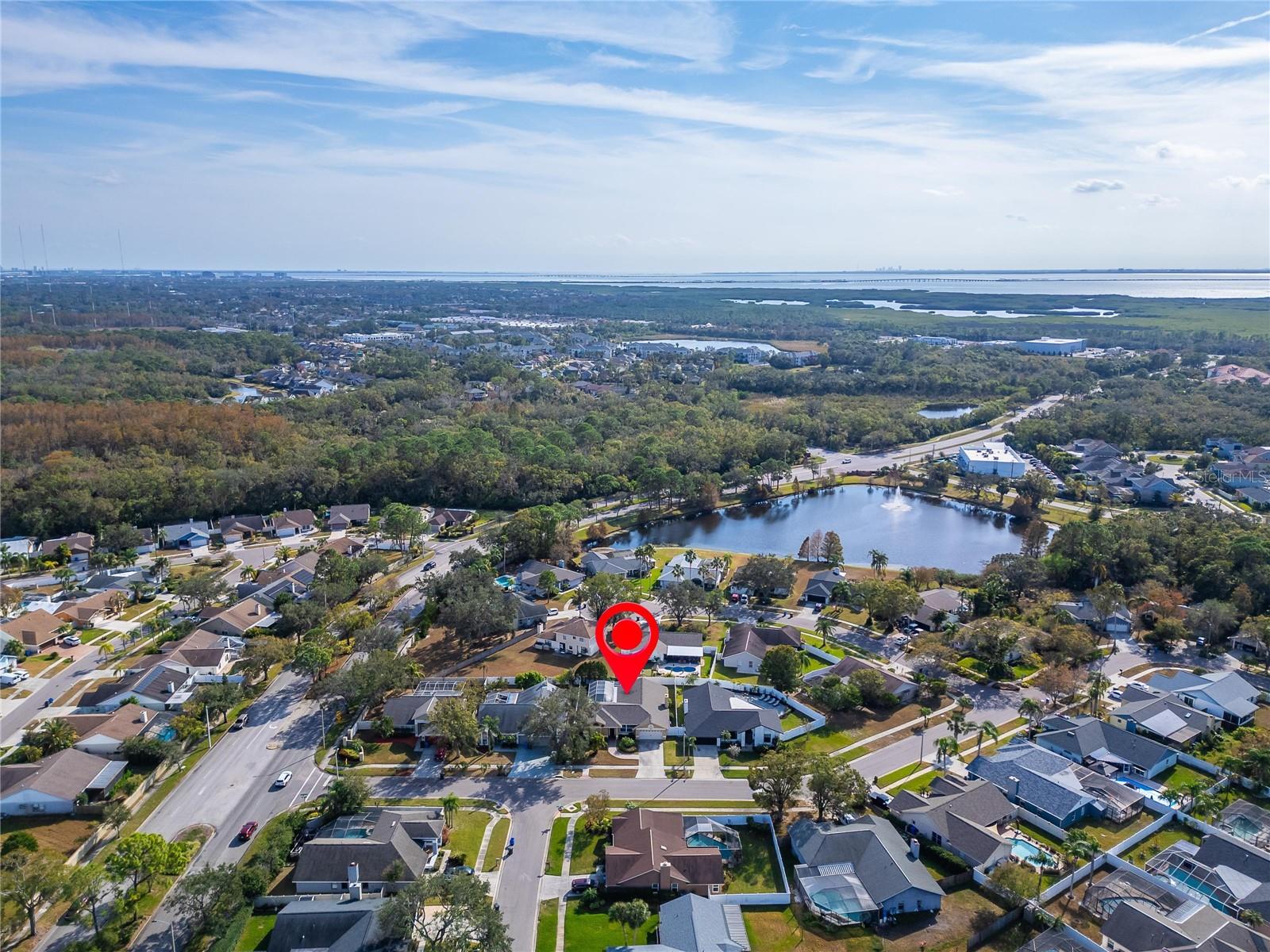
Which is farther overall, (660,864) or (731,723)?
A: (731,723)

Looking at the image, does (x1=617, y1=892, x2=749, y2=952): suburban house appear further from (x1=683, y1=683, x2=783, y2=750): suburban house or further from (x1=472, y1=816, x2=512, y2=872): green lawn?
(x1=683, y1=683, x2=783, y2=750): suburban house

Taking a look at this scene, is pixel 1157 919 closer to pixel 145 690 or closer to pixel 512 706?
pixel 512 706

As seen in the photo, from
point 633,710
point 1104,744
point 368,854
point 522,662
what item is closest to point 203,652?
point 522,662

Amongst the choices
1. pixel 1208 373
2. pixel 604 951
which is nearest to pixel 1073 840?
pixel 604 951

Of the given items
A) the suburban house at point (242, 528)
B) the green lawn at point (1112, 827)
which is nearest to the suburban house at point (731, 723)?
the green lawn at point (1112, 827)

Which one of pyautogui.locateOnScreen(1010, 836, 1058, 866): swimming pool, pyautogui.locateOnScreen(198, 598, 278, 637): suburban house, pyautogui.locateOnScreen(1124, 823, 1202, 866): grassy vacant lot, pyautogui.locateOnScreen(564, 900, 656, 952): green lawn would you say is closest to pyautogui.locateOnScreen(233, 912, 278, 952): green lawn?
pyautogui.locateOnScreen(564, 900, 656, 952): green lawn

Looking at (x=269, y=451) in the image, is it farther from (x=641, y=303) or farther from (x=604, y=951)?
(x=641, y=303)

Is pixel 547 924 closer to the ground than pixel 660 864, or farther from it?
closer to the ground
